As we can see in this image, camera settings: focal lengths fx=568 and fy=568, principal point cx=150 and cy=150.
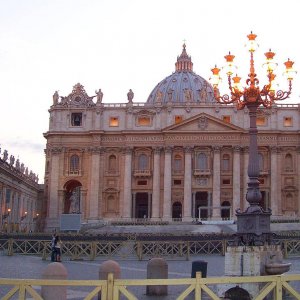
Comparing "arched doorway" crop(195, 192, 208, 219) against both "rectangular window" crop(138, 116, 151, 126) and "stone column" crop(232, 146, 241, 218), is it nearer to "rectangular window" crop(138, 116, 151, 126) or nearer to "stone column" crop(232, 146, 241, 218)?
"stone column" crop(232, 146, 241, 218)

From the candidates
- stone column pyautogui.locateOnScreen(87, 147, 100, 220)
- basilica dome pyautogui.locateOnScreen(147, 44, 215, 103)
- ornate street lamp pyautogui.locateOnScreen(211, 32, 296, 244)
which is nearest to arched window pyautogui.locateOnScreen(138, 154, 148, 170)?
stone column pyautogui.locateOnScreen(87, 147, 100, 220)

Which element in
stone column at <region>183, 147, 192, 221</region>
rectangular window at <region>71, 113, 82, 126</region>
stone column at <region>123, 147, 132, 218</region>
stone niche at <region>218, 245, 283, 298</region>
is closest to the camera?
→ stone niche at <region>218, 245, 283, 298</region>

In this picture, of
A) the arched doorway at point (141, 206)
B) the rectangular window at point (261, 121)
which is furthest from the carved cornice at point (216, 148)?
the arched doorway at point (141, 206)

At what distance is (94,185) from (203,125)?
1843 centimetres

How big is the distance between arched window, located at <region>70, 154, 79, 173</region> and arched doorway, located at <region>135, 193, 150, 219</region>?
10.4 m

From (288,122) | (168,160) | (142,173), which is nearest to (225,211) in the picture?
(168,160)

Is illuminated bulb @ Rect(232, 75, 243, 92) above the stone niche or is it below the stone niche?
above

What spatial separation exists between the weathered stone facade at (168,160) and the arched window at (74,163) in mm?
152

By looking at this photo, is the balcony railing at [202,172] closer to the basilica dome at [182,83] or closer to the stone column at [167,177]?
the stone column at [167,177]

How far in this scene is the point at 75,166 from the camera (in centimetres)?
8675

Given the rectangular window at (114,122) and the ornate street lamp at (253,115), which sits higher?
the rectangular window at (114,122)

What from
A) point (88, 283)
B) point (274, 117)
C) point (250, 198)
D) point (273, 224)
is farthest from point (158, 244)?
point (274, 117)

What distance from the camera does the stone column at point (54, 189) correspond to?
276 feet

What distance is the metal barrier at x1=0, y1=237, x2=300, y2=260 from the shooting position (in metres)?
32.2
